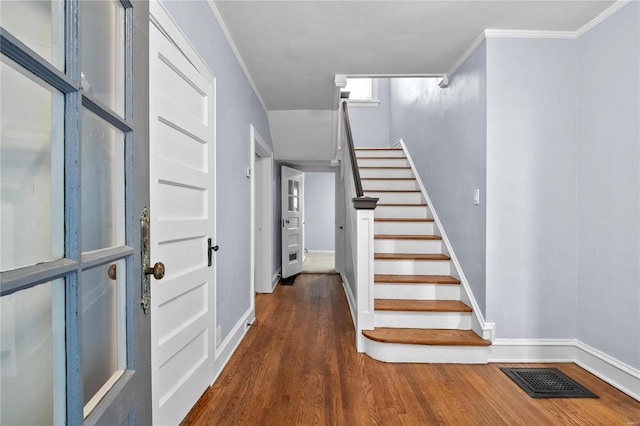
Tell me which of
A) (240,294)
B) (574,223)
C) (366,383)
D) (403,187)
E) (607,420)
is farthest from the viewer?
(403,187)

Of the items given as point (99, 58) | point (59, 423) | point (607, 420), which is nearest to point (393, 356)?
point (607, 420)

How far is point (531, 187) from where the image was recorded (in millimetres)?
2508

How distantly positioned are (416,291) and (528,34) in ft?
7.20

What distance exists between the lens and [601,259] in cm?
227

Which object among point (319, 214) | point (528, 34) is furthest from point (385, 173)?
point (319, 214)

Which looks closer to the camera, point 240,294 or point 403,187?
point 240,294

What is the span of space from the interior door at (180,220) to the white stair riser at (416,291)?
4.98 feet

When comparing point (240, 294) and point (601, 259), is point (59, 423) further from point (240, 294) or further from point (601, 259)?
point (601, 259)

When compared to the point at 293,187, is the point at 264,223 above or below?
below

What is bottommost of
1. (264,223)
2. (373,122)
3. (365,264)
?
(365,264)

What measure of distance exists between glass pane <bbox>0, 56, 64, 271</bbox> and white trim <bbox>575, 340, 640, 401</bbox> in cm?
288

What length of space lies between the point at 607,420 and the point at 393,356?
1211 millimetres

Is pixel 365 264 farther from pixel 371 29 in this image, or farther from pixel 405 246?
pixel 371 29

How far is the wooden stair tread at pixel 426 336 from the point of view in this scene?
97.2 inches
